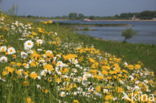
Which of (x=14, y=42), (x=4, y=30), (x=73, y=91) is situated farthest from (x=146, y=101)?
(x=4, y=30)

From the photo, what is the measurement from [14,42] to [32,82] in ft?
10.4

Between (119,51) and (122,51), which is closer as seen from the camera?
(119,51)

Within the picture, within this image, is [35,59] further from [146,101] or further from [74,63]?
[146,101]

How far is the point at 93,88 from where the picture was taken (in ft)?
12.5

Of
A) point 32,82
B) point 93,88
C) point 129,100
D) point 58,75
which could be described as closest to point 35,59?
point 58,75

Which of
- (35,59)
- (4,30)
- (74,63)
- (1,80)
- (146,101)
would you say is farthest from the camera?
(4,30)

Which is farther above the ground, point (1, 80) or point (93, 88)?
point (1, 80)

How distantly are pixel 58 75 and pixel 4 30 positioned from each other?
14.3 ft

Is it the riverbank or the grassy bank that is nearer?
the riverbank

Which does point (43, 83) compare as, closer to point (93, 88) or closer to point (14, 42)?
point (93, 88)

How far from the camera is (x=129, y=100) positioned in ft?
11.8

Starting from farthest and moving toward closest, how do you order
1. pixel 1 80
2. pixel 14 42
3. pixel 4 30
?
pixel 4 30
pixel 14 42
pixel 1 80

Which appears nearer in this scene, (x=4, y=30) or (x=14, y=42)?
(x=14, y=42)

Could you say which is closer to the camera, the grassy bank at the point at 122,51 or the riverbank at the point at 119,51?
the riverbank at the point at 119,51
